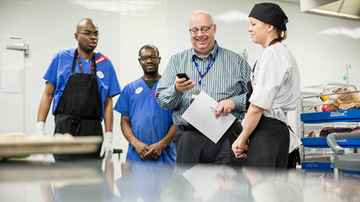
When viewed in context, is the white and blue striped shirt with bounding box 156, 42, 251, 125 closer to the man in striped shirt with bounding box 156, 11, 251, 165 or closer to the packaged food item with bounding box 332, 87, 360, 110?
the man in striped shirt with bounding box 156, 11, 251, 165

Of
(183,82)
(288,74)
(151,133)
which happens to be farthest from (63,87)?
(288,74)

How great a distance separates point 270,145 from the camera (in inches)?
47.4

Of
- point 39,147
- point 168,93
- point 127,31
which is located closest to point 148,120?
point 168,93

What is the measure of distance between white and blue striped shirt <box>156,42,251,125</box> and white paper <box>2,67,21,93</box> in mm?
2324

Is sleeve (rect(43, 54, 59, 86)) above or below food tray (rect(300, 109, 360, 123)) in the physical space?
above

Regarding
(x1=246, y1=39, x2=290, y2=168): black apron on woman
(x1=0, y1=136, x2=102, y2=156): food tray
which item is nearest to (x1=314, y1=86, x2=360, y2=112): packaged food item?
(x1=246, y1=39, x2=290, y2=168): black apron on woman

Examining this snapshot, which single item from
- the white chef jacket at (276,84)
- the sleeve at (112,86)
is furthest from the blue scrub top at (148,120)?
the white chef jacket at (276,84)

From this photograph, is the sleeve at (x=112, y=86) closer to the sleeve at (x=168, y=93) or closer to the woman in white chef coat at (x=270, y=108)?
the sleeve at (x=168, y=93)

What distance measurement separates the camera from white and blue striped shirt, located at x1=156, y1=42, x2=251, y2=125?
1.72 m

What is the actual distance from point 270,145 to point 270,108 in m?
0.15

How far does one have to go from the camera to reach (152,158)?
229 cm

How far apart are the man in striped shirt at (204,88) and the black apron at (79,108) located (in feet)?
1.80

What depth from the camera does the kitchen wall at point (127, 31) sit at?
360 centimetres

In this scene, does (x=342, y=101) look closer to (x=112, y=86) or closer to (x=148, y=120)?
(x=148, y=120)
